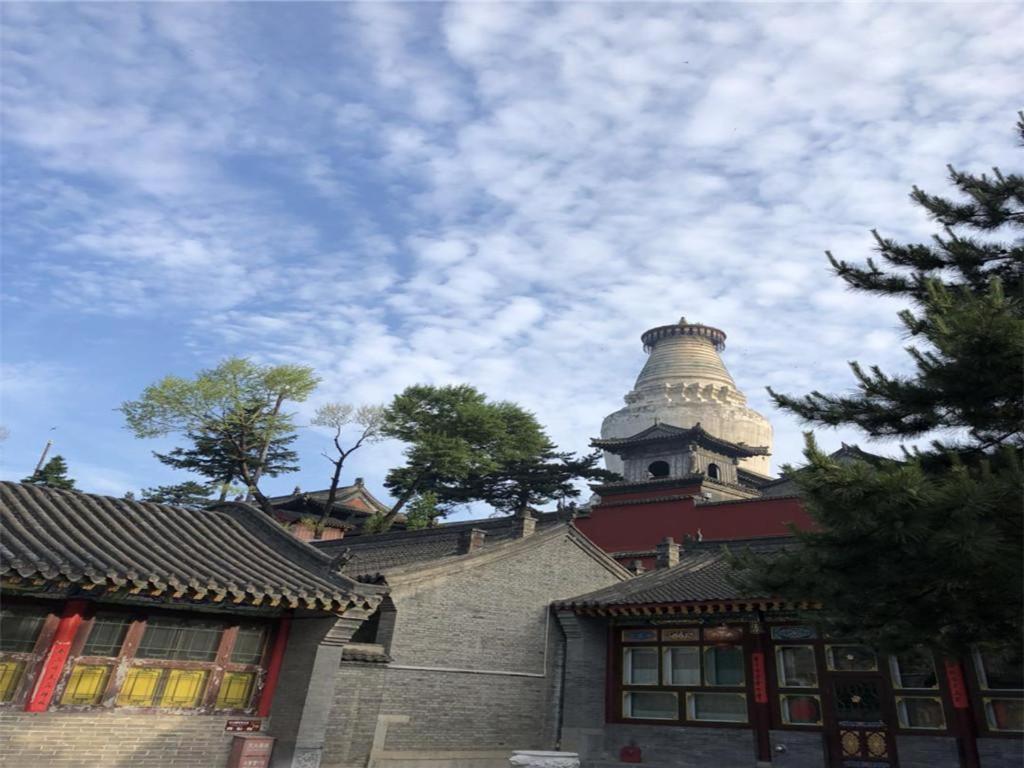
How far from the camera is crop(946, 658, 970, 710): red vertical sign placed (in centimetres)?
1093

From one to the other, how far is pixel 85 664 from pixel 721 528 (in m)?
17.6

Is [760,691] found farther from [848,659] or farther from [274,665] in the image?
[274,665]

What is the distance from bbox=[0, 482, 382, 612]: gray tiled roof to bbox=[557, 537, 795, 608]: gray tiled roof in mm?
5837

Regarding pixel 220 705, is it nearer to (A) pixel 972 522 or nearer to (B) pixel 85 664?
(B) pixel 85 664

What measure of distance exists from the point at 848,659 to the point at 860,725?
99cm

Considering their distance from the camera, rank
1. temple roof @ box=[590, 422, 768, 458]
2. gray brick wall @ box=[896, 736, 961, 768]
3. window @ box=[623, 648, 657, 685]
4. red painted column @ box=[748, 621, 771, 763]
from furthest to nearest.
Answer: temple roof @ box=[590, 422, 768, 458] < window @ box=[623, 648, 657, 685] < red painted column @ box=[748, 621, 771, 763] < gray brick wall @ box=[896, 736, 961, 768]

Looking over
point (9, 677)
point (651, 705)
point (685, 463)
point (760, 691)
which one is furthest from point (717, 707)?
point (685, 463)

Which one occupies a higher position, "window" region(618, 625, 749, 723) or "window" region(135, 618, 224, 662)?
"window" region(618, 625, 749, 723)

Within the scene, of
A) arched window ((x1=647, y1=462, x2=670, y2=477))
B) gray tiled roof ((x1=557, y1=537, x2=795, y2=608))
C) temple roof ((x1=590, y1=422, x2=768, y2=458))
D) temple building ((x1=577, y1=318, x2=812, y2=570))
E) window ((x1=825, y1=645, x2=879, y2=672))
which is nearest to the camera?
window ((x1=825, y1=645, x2=879, y2=672))

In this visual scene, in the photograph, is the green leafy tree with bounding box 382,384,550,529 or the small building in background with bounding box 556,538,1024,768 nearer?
the small building in background with bounding box 556,538,1024,768

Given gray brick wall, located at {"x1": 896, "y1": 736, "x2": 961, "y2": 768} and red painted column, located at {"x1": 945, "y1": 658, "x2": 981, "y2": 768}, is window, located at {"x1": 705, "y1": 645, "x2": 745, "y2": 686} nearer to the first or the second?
gray brick wall, located at {"x1": 896, "y1": 736, "x2": 961, "y2": 768}

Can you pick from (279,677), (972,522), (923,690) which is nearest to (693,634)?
(923,690)

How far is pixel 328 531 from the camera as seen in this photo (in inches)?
1401

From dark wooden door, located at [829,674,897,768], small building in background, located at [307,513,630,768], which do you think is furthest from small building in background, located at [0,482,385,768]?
dark wooden door, located at [829,674,897,768]
